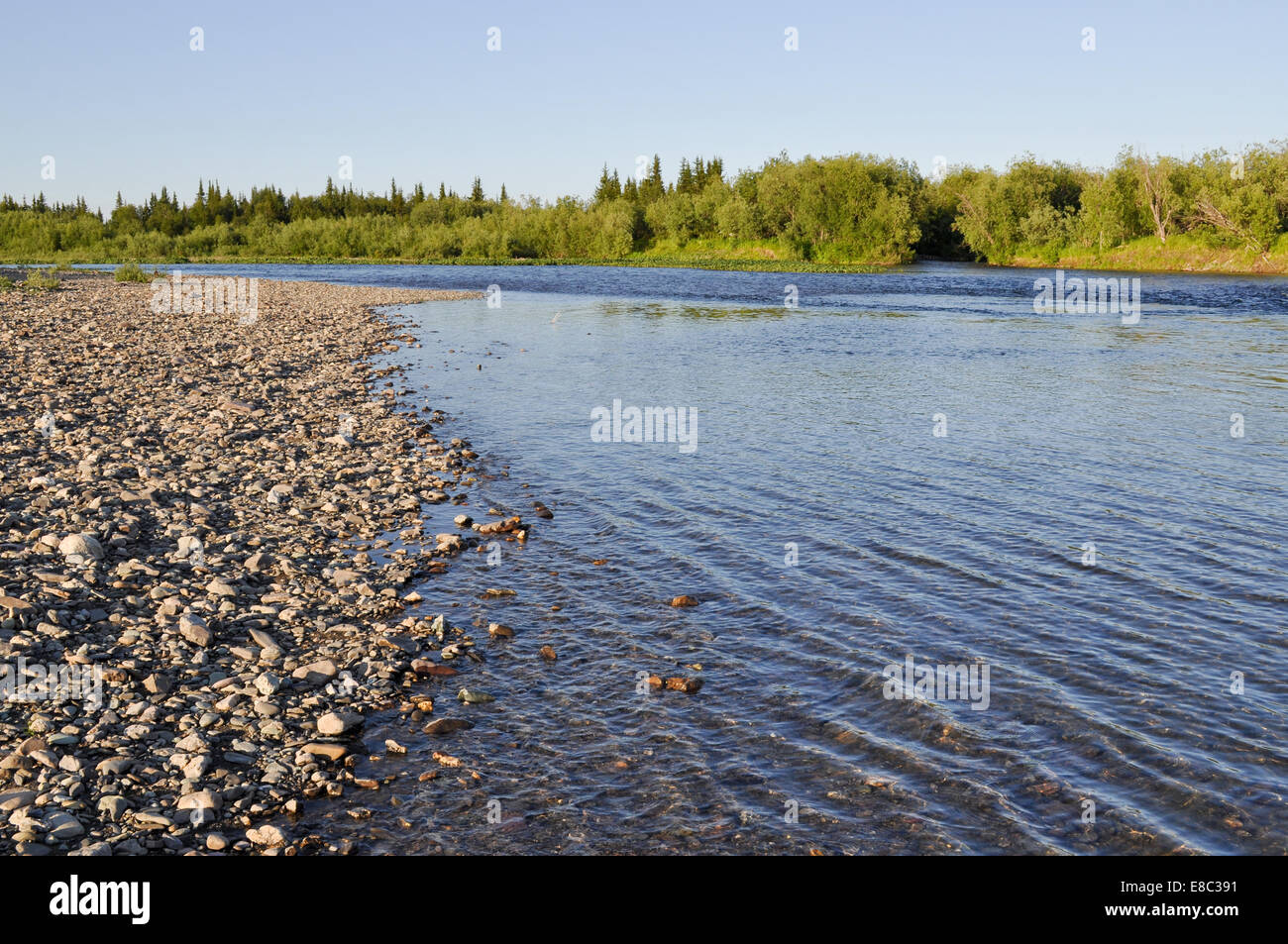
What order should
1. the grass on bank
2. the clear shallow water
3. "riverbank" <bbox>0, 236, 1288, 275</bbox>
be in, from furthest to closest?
"riverbank" <bbox>0, 236, 1288, 275</bbox>
the grass on bank
the clear shallow water

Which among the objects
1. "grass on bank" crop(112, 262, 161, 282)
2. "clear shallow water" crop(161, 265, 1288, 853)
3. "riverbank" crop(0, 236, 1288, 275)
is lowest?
"clear shallow water" crop(161, 265, 1288, 853)

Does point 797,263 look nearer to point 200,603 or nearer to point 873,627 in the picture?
point 873,627

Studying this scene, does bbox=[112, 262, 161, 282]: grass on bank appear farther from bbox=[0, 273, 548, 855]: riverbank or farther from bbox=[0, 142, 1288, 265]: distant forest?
bbox=[0, 142, 1288, 265]: distant forest

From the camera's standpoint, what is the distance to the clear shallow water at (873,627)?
8172 millimetres

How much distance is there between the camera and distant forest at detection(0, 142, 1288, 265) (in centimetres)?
11300

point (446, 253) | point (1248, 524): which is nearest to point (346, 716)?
point (1248, 524)

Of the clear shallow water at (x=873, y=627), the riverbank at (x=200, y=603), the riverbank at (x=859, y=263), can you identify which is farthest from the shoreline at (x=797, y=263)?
the clear shallow water at (x=873, y=627)

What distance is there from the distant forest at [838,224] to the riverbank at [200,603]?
114912 mm

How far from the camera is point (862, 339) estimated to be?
166 feet

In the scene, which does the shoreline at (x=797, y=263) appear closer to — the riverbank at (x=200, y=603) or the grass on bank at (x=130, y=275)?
the grass on bank at (x=130, y=275)

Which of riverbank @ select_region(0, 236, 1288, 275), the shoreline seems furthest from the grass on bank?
riverbank @ select_region(0, 236, 1288, 275)

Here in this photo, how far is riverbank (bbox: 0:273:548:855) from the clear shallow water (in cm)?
76

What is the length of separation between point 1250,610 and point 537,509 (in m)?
11.9
